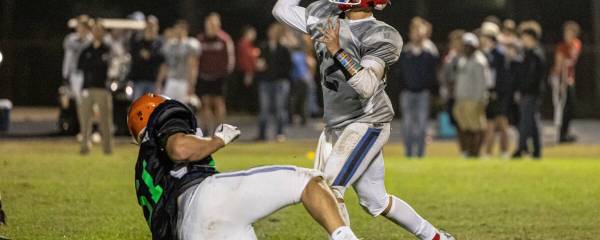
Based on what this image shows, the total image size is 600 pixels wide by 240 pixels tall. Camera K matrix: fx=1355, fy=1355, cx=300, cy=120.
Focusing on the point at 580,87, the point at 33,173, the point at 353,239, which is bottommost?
the point at 580,87

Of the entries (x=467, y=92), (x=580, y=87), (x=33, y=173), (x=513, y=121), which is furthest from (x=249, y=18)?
(x=33, y=173)

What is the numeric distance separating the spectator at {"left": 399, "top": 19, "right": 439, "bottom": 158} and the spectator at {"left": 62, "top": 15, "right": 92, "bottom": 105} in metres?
4.68

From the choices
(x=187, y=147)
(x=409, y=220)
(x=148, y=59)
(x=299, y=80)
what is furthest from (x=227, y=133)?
(x=299, y=80)

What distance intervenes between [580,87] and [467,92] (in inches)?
411

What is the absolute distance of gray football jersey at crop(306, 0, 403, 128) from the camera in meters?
8.48

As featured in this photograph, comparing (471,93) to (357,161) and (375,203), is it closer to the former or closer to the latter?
(375,203)

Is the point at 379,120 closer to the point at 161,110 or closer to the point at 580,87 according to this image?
the point at 161,110

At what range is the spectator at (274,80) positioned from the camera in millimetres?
23656

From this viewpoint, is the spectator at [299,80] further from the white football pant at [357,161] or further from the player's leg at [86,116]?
the white football pant at [357,161]

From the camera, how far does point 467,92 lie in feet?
65.8

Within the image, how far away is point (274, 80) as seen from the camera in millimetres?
23906

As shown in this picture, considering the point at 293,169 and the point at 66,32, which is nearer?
the point at 293,169

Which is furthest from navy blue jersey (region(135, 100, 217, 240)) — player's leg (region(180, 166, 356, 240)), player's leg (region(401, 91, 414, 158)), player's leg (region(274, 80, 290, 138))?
player's leg (region(274, 80, 290, 138))

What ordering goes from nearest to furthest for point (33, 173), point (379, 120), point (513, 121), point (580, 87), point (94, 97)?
point (379, 120), point (33, 173), point (94, 97), point (513, 121), point (580, 87)
